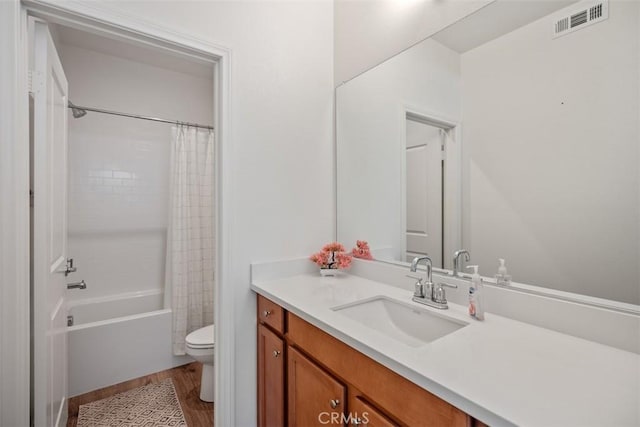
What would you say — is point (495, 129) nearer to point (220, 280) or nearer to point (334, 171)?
point (334, 171)

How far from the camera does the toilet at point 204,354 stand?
1897 millimetres

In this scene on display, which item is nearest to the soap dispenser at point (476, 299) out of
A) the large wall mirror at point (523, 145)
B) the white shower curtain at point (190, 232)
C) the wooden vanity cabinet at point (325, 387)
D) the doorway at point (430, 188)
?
the large wall mirror at point (523, 145)

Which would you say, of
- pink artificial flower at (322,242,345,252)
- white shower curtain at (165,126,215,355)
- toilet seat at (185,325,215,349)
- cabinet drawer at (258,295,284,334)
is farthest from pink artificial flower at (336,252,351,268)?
white shower curtain at (165,126,215,355)

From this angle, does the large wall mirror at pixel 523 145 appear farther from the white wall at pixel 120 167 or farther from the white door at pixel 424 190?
the white wall at pixel 120 167

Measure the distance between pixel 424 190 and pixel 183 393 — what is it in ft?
6.78

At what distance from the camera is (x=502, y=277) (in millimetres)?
1090

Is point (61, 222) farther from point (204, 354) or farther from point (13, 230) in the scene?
point (204, 354)

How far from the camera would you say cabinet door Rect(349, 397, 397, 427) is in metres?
0.81

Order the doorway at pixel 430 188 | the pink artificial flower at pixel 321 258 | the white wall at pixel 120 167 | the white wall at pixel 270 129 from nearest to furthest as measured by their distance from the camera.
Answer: the doorway at pixel 430 188, the white wall at pixel 270 129, the pink artificial flower at pixel 321 258, the white wall at pixel 120 167

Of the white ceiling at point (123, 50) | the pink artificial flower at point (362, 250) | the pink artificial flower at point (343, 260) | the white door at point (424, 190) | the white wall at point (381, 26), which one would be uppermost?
the white ceiling at point (123, 50)

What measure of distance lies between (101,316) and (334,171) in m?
2.32

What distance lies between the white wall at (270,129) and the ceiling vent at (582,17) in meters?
1.13

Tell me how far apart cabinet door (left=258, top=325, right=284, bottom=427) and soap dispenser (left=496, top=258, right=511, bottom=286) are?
0.91m

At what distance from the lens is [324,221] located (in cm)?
181
